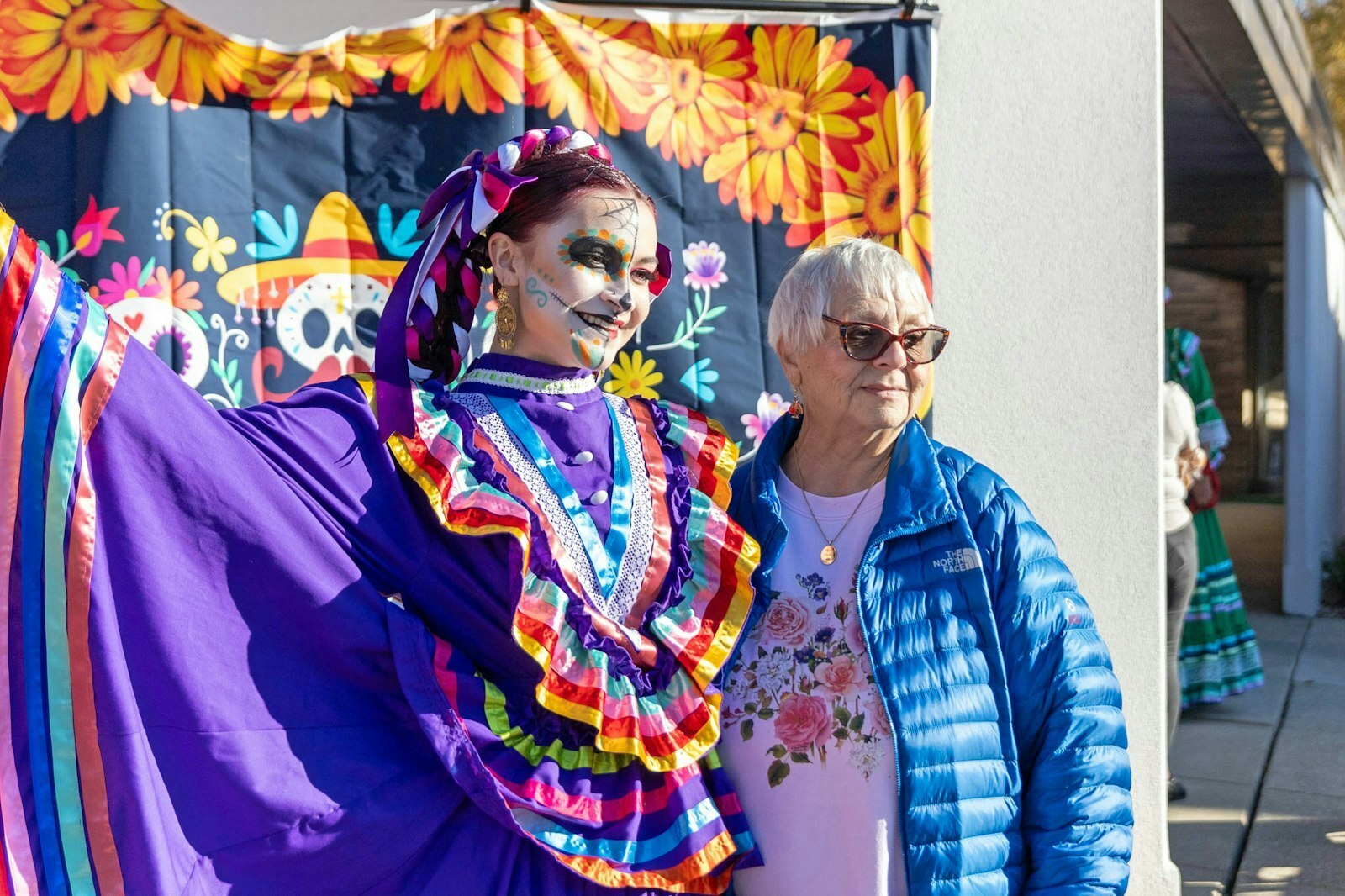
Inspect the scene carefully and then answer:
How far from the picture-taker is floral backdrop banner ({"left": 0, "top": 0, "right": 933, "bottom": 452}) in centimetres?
256

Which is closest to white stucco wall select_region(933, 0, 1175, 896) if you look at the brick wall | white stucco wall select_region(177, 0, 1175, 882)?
white stucco wall select_region(177, 0, 1175, 882)

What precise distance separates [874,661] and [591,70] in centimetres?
171

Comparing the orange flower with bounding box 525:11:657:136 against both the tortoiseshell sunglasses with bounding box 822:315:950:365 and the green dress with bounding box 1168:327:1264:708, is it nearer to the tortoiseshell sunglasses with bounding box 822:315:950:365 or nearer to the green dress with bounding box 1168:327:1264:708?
the tortoiseshell sunglasses with bounding box 822:315:950:365

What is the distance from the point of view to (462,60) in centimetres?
279

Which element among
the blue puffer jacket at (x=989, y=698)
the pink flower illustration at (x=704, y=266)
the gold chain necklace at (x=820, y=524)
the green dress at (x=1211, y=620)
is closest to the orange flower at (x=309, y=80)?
the pink flower illustration at (x=704, y=266)

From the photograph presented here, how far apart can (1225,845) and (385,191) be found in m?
3.44

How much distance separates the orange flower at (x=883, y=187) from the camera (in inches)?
118

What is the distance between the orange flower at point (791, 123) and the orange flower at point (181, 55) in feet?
3.66

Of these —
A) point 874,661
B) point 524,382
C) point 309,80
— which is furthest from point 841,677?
point 309,80

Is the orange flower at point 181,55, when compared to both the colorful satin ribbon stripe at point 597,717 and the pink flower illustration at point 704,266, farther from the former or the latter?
the colorful satin ribbon stripe at point 597,717

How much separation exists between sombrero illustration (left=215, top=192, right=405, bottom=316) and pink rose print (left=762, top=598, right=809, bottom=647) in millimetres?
1392

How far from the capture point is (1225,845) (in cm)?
411

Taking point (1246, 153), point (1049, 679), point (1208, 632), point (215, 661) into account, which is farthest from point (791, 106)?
point (1246, 153)

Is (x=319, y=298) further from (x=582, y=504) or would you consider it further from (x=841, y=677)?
(x=841, y=677)
